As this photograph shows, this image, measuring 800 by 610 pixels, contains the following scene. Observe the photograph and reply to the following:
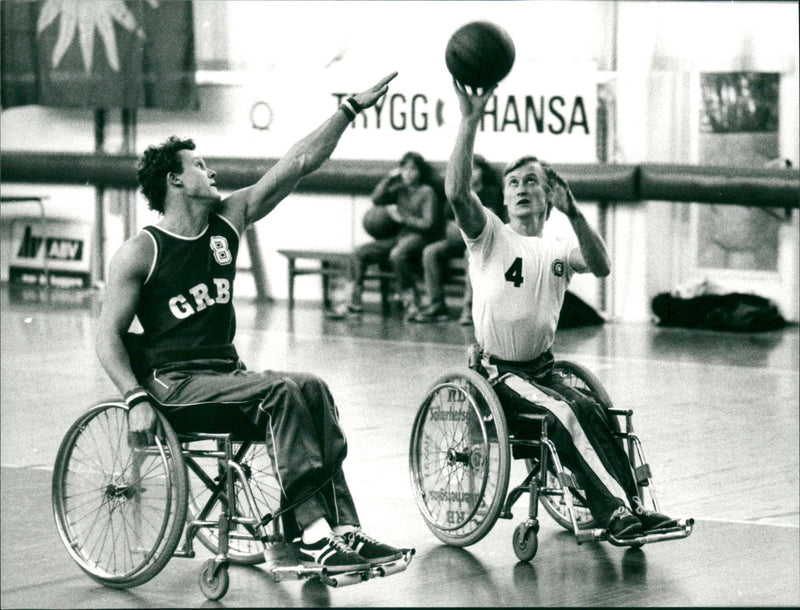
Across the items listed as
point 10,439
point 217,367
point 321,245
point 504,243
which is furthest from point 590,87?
point 217,367

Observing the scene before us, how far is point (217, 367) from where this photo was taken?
16.6 feet

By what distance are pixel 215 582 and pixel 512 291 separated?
168 centimetres

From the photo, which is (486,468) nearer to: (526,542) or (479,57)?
(526,542)

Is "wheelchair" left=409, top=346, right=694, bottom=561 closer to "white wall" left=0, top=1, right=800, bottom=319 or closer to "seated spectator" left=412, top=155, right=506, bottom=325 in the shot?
"white wall" left=0, top=1, right=800, bottom=319

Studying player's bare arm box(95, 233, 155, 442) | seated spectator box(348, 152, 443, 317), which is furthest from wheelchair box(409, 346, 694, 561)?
seated spectator box(348, 152, 443, 317)

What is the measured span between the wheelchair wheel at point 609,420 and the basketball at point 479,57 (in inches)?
46.8

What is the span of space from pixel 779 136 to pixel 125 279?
32.1 ft

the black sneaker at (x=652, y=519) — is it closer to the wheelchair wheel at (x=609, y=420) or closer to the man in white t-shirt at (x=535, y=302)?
the man in white t-shirt at (x=535, y=302)

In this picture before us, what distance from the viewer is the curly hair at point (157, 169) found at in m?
5.20

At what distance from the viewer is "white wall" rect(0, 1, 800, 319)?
13883 mm

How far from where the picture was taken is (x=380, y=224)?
1432 centimetres

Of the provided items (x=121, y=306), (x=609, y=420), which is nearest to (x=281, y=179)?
(x=121, y=306)

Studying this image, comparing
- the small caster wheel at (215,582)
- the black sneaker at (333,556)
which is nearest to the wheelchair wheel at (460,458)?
the black sneaker at (333,556)

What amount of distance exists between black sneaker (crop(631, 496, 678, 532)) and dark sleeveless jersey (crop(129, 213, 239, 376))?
1666mm
